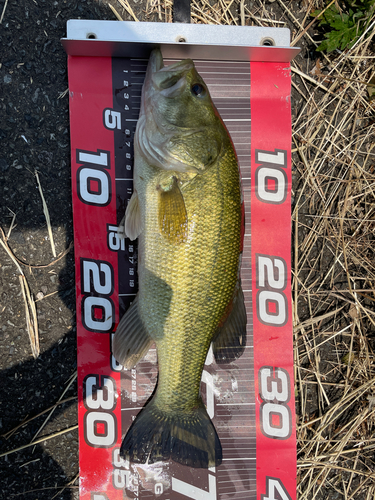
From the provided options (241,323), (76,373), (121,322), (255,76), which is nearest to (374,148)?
(255,76)

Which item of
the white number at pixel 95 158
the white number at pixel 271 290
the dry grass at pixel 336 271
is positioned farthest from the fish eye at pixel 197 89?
the white number at pixel 271 290

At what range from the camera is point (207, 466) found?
69.7 inches

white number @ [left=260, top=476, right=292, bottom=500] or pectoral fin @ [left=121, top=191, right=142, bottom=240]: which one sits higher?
pectoral fin @ [left=121, top=191, right=142, bottom=240]

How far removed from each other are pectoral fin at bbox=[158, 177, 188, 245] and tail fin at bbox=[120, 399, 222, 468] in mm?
1010

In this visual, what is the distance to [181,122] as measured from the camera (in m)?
1.55

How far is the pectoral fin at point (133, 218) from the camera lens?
1.70 metres

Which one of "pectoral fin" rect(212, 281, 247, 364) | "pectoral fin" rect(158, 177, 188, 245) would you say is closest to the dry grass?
"pectoral fin" rect(212, 281, 247, 364)

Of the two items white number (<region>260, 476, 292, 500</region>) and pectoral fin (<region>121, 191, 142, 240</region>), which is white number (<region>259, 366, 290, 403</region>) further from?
pectoral fin (<region>121, 191, 142, 240</region>)

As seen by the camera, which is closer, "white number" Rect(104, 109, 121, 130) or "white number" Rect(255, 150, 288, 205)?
"white number" Rect(104, 109, 121, 130)

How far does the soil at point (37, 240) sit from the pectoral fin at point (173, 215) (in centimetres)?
70

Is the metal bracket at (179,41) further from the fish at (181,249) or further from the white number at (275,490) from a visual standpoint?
the white number at (275,490)

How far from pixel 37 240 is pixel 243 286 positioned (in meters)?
1.34

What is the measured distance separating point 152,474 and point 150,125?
6.71 ft

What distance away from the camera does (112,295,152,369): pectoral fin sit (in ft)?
5.73
